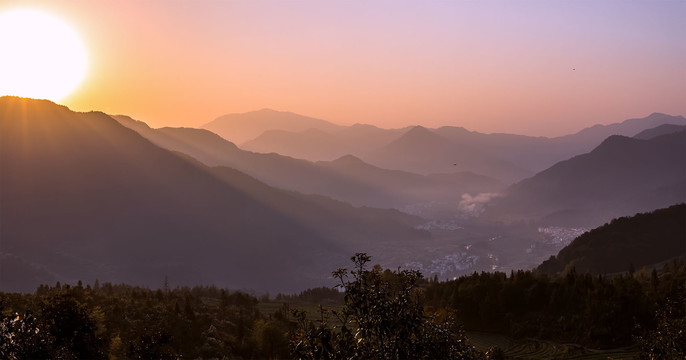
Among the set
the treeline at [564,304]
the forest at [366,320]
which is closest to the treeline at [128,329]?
the forest at [366,320]

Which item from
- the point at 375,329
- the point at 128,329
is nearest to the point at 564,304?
the point at 128,329

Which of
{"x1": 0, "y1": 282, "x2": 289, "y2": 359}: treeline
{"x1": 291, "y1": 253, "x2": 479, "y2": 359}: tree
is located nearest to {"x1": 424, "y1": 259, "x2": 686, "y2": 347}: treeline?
{"x1": 0, "y1": 282, "x2": 289, "y2": 359}: treeline

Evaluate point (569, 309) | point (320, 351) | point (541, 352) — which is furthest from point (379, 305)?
point (569, 309)

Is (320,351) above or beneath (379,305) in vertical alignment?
beneath

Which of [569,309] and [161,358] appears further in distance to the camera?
[569,309]

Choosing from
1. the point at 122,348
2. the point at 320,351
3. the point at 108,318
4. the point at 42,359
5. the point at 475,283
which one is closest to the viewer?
the point at 320,351

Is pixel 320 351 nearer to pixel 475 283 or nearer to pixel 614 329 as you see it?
pixel 614 329
